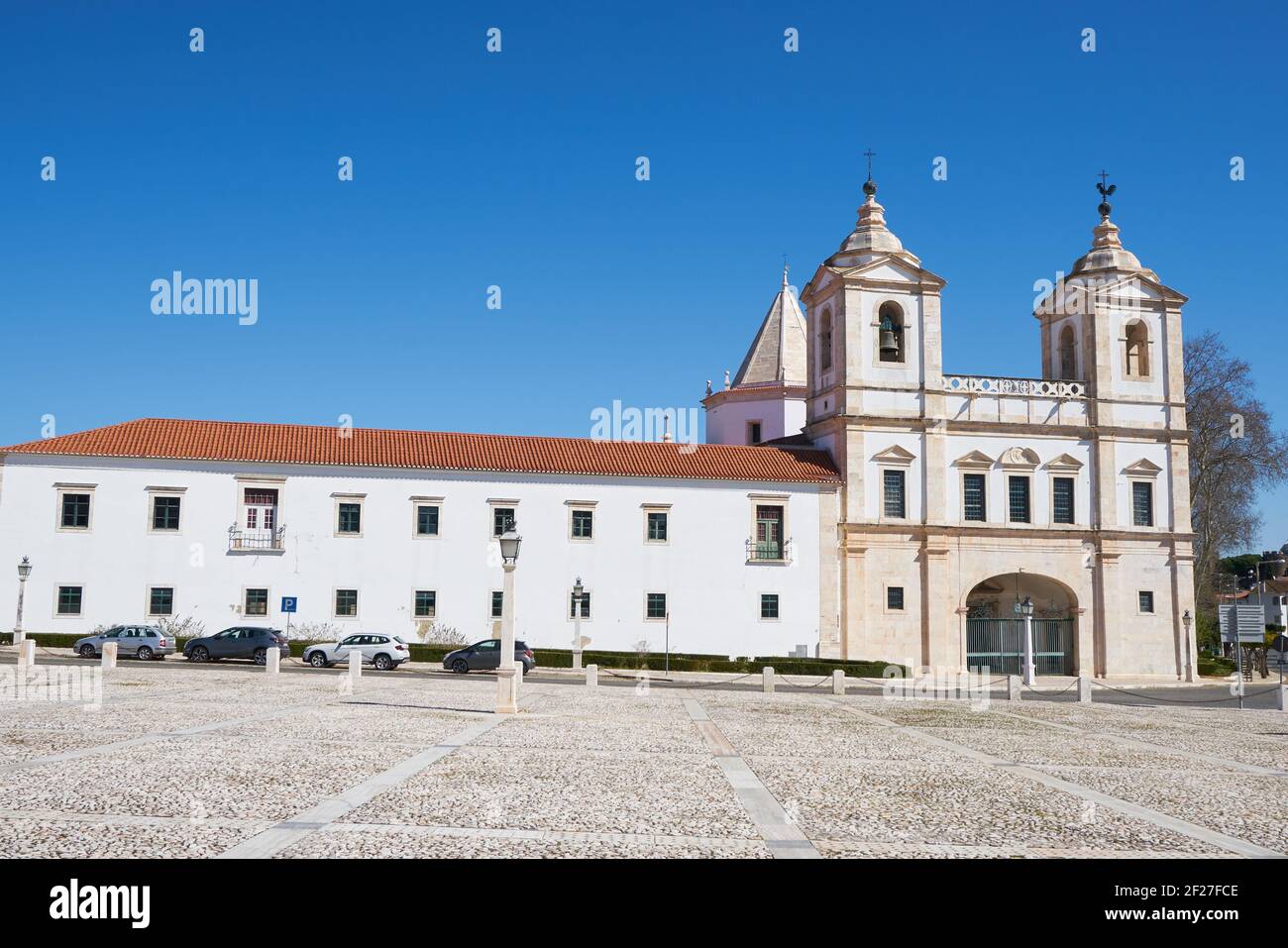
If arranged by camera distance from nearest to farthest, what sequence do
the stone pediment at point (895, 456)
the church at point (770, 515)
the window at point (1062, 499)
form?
the church at point (770, 515) < the stone pediment at point (895, 456) < the window at point (1062, 499)

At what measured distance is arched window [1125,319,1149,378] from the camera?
47656 millimetres

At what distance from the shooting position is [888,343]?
4544 centimetres

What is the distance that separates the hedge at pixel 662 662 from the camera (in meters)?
38.8

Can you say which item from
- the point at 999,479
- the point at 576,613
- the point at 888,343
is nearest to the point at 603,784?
the point at 576,613

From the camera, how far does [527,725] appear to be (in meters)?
18.1

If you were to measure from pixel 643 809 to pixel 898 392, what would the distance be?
37.3 metres

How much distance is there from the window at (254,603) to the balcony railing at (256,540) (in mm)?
1491

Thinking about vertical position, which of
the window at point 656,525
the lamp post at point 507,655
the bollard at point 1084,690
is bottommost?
the bollard at point 1084,690

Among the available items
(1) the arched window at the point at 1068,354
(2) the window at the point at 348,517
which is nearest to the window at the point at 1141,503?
(1) the arched window at the point at 1068,354

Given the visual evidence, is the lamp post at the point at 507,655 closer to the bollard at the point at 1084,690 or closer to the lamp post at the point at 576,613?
the bollard at the point at 1084,690

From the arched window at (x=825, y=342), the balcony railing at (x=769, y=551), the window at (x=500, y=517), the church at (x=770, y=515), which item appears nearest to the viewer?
the church at (x=770, y=515)

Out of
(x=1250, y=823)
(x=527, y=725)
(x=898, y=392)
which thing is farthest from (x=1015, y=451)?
(x=1250, y=823)

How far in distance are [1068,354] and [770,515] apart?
1635 cm
